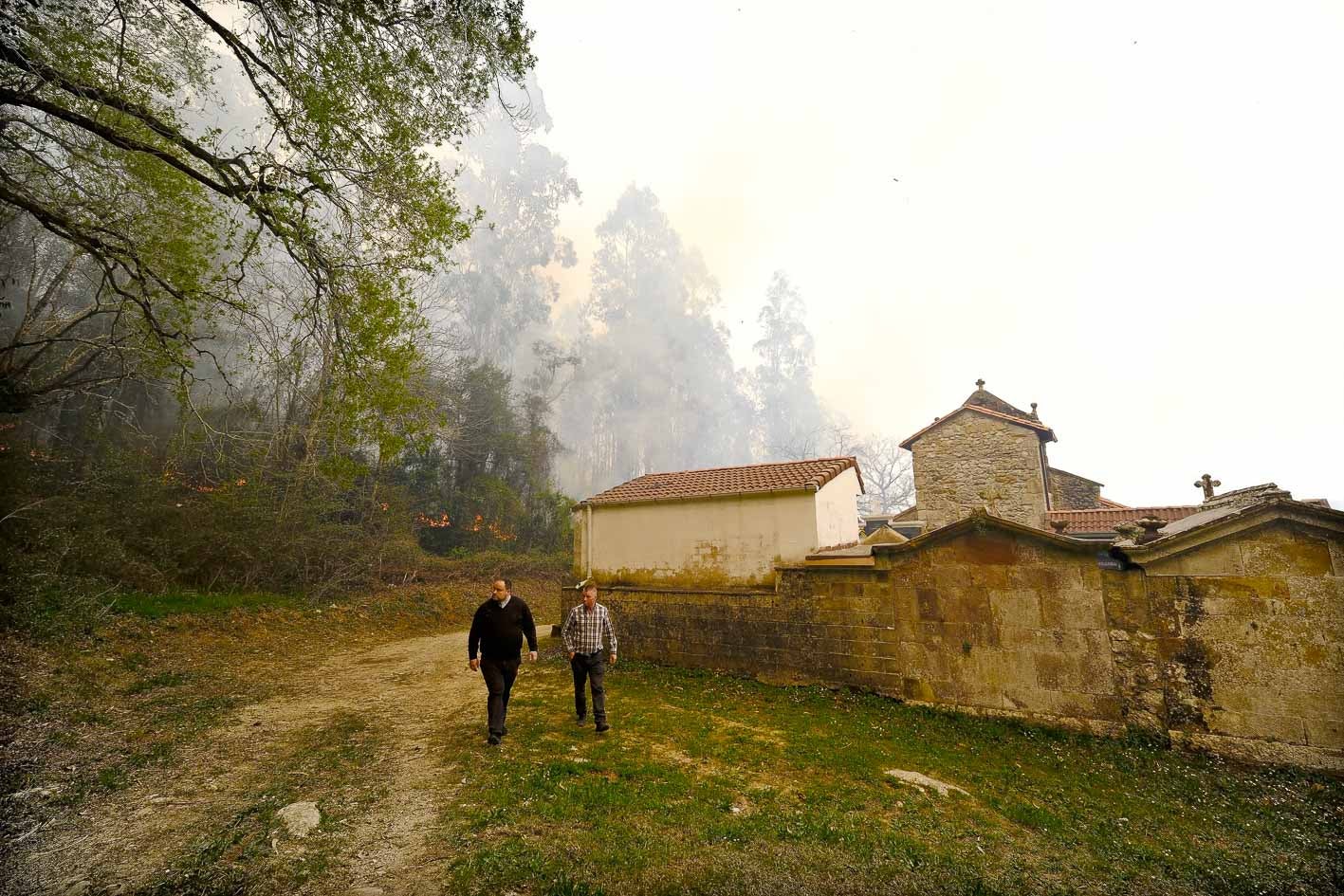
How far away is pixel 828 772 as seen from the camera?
6.56 m

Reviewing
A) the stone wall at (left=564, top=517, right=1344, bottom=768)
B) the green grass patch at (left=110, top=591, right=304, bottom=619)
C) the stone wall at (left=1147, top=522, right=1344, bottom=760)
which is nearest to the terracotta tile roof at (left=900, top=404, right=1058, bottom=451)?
the stone wall at (left=564, top=517, right=1344, bottom=768)

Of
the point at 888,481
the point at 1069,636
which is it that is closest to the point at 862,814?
the point at 1069,636

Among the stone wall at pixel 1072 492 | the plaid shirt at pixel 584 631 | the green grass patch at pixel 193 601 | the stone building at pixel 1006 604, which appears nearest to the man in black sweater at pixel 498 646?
the plaid shirt at pixel 584 631

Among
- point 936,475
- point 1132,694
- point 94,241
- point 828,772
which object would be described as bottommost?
point 828,772

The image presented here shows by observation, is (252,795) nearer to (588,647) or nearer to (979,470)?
(588,647)

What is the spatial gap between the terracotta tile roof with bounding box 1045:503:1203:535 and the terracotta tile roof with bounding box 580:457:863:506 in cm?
1022

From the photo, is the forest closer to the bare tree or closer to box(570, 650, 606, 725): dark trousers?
box(570, 650, 606, 725): dark trousers

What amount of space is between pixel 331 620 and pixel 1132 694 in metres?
19.3

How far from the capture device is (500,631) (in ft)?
22.8

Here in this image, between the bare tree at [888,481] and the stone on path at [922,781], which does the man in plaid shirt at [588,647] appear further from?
the bare tree at [888,481]

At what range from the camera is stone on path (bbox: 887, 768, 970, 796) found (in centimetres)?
625

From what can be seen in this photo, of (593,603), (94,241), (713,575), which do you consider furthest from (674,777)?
(94,241)

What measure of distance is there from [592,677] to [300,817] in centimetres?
374

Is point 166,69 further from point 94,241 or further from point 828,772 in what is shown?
point 828,772
